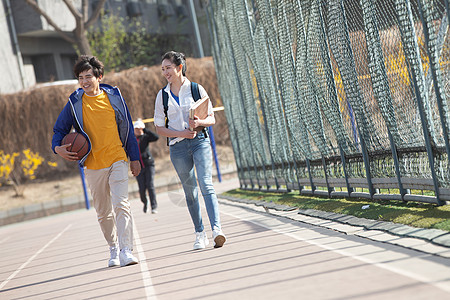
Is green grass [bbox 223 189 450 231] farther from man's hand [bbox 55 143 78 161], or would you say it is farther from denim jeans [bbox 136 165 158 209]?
denim jeans [bbox 136 165 158 209]

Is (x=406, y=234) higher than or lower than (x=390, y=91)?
lower

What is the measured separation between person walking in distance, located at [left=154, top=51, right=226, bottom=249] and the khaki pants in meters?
0.58

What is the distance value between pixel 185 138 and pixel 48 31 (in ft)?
97.9

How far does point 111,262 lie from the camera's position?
772 centimetres

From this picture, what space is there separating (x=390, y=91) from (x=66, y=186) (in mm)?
18852

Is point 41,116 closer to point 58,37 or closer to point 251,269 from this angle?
point 58,37

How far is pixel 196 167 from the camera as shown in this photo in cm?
775

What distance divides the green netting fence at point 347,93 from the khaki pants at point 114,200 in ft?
9.49

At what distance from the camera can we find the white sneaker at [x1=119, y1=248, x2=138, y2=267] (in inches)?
294

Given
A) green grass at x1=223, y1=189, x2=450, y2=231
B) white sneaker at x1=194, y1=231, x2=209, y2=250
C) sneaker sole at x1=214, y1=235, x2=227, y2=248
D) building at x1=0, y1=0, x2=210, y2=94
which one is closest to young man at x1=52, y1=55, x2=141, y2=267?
white sneaker at x1=194, y1=231, x2=209, y2=250

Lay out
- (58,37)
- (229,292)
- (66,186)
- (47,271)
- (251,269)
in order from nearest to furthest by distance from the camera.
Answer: (229,292)
(251,269)
(47,271)
(66,186)
(58,37)

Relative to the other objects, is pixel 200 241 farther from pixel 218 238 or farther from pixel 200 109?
pixel 200 109

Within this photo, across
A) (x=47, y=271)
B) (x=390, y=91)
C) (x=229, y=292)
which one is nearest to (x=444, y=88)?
(x=390, y=91)

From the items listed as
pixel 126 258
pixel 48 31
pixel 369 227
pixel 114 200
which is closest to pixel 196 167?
pixel 114 200
